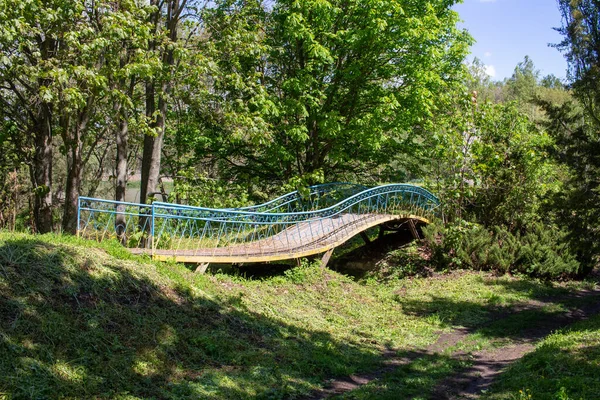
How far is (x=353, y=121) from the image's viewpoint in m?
16.8

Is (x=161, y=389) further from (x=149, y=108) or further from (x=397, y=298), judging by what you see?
(x=149, y=108)

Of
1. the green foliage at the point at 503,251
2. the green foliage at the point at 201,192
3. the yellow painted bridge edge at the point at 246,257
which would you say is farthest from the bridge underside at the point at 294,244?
the green foliage at the point at 503,251

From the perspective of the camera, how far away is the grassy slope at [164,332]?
6.00m

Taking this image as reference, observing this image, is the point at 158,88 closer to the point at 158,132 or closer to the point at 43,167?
the point at 158,132

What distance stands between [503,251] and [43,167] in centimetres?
1271

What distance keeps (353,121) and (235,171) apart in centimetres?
455

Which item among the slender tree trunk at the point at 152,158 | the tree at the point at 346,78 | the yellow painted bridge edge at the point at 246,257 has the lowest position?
the yellow painted bridge edge at the point at 246,257

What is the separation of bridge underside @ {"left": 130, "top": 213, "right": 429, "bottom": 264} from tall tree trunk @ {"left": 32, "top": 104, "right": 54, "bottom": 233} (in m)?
4.44

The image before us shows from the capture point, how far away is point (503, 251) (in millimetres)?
16125

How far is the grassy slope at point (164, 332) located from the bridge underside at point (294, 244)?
468 millimetres

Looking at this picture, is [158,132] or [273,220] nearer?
[158,132]

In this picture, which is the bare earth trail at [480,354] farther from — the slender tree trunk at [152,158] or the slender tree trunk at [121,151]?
the slender tree trunk at [121,151]

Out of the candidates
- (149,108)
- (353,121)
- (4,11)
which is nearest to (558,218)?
(353,121)

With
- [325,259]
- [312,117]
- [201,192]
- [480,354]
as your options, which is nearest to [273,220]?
[325,259]
